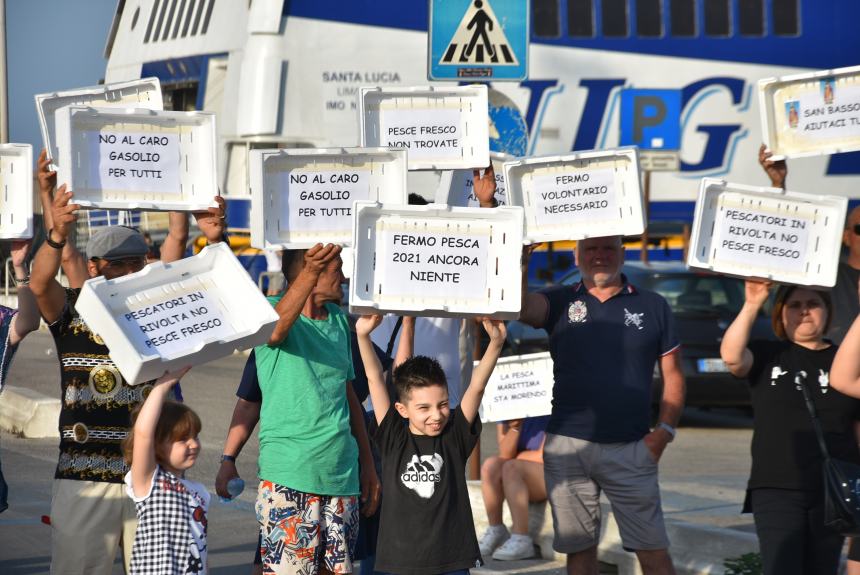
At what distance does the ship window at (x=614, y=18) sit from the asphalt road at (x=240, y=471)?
9100 millimetres

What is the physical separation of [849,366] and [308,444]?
6.81ft

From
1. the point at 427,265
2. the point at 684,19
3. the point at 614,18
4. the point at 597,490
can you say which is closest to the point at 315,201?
the point at 427,265

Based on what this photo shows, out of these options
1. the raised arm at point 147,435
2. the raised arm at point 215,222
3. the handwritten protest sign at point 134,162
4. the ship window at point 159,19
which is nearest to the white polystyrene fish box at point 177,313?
the raised arm at point 147,435

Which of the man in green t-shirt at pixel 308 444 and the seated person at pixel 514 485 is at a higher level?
the man in green t-shirt at pixel 308 444

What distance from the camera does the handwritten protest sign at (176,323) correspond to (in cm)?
467

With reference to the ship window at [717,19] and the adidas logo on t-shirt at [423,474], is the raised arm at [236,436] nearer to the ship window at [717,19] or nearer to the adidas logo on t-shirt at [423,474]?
the adidas logo on t-shirt at [423,474]

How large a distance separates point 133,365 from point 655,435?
2.91m

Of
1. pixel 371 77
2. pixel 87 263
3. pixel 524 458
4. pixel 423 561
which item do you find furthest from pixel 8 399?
pixel 371 77

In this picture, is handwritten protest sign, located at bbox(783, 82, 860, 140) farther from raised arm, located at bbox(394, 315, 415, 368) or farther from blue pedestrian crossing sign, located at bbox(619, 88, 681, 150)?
blue pedestrian crossing sign, located at bbox(619, 88, 681, 150)

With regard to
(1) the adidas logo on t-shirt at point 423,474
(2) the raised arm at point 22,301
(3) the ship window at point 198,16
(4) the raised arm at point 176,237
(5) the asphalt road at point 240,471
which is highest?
(3) the ship window at point 198,16

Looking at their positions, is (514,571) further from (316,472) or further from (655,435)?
(316,472)

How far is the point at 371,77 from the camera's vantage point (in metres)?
22.6

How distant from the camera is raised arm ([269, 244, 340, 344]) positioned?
17.6 feet

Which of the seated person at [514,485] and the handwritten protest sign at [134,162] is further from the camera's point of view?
the seated person at [514,485]
